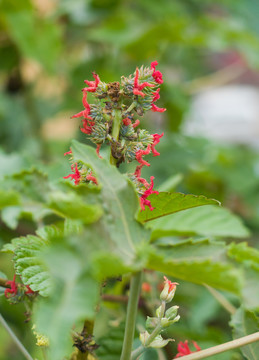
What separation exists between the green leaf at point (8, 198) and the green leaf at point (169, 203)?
0.27ft

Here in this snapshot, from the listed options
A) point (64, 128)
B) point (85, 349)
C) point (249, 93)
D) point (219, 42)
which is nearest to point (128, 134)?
point (85, 349)

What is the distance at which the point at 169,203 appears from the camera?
0.87 feet

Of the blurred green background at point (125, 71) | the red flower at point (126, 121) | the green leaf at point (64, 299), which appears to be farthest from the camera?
the blurred green background at point (125, 71)

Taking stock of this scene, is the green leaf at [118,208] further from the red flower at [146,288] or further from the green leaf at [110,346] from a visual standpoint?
the red flower at [146,288]

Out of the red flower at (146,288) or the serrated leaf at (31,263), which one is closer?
the serrated leaf at (31,263)

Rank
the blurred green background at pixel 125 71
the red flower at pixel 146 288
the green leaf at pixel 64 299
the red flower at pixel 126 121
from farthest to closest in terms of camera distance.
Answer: the blurred green background at pixel 125 71
the red flower at pixel 146 288
the red flower at pixel 126 121
the green leaf at pixel 64 299

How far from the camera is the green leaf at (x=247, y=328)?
298 mm

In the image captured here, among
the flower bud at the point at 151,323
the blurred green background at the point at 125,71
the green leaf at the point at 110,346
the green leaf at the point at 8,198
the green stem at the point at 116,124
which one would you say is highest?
the blurred green background at the point at 125,71

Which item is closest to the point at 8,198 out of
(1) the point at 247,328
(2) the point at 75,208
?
(2) the point at 75,208

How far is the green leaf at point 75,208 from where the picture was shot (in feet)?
0.65

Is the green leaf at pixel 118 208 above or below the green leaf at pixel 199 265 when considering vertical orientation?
above

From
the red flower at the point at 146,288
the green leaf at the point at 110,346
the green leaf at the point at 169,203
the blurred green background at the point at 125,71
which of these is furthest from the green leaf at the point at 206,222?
the blurred green background at the point at 125,71

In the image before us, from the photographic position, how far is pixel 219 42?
948mm

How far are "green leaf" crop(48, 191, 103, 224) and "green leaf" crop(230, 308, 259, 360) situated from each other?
0.15 m
